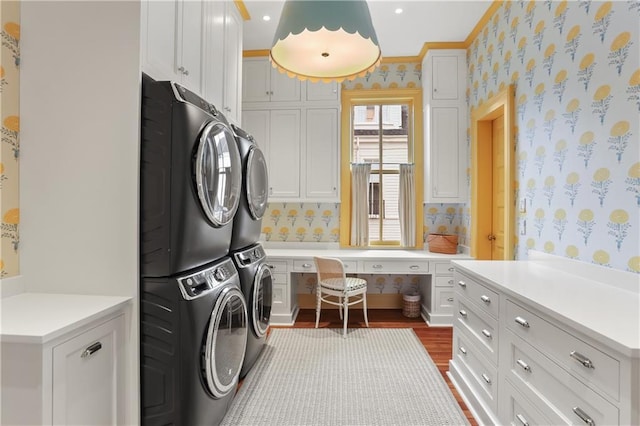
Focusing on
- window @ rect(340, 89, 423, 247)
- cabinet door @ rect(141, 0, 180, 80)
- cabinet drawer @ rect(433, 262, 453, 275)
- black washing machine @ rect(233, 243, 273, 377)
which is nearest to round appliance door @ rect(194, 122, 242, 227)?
cabinet door @ rect(141, 0, 180, 80)

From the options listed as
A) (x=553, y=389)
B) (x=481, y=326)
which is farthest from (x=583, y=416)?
(x=481, y=326)

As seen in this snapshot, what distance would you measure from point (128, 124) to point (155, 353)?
986mm

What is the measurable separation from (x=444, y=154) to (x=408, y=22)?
1.37m

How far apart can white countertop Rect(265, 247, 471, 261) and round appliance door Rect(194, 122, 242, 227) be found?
5.27 ft

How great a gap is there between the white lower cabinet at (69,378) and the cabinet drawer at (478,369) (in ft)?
5.73

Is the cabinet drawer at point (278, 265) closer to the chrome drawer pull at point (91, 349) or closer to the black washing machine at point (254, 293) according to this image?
the black washing machine at point (254, 293)

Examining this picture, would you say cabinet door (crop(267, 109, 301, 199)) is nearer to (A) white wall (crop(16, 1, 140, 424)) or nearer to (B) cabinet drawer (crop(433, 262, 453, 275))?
(B) cabinet drawer (crop(433, 262, 453, 275))

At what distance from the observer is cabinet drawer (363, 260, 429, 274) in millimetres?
3193

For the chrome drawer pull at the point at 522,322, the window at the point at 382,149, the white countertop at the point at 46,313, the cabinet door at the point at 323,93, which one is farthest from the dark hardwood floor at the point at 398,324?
the cabinet door at the point at 323,93

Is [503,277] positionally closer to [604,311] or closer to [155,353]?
[604,311]

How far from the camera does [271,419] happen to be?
177 centimetres

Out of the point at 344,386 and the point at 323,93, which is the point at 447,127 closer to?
the point at 323,93

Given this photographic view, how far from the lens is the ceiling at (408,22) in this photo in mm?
2732

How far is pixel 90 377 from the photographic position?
46.1 inches
